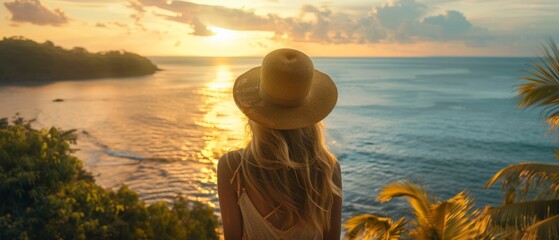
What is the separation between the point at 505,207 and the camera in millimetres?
5828

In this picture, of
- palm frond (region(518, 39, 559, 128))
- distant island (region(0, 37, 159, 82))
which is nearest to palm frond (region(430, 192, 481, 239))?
palm frond (region(518, 39, 559, 128))

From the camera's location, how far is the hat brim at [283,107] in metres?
1.47

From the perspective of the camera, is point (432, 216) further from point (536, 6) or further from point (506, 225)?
point (536, 6)

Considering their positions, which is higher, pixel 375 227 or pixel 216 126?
pixel 375 227

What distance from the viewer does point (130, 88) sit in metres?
81.4

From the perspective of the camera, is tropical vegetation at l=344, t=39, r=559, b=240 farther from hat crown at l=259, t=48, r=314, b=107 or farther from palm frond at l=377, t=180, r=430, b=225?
hat crown at l=259, t=48, r=314, b=107

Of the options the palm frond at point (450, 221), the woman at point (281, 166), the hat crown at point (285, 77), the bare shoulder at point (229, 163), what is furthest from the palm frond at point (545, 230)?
the bare shoulder at point (229, 163)

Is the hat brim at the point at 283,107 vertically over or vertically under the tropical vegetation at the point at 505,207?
over

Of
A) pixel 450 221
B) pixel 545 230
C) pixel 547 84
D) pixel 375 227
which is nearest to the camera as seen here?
pixel 545 230

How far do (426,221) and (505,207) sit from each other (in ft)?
3.71

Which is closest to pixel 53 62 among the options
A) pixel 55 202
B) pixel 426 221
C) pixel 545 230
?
pixel 55 202

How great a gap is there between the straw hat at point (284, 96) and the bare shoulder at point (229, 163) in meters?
0.15

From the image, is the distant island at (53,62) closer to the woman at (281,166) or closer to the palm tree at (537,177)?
the palm tree at (537,177)

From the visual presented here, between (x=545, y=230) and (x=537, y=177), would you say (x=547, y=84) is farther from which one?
(x=545, y=230)
